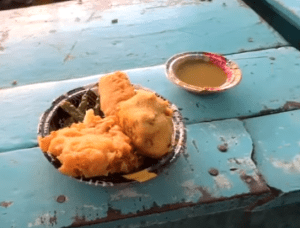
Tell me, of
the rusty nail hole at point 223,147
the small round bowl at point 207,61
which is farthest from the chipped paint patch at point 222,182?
the small round bowl at point 207,61

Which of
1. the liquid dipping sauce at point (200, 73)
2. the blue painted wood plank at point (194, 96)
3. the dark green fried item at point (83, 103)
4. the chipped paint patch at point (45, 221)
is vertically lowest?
the chipped paint patch at point (45, 221)

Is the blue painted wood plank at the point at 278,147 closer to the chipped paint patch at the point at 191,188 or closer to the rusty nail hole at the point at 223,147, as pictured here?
the rusty nail hole at the point at 223,147

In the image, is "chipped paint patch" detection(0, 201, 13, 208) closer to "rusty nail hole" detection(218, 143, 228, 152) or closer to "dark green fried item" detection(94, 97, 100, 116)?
"dark green fried item" detection(94, 97, 100, 116)

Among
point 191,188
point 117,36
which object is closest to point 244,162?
point 191,188

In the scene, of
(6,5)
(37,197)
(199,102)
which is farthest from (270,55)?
(6,5)

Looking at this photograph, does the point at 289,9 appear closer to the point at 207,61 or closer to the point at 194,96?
the point at 207,61

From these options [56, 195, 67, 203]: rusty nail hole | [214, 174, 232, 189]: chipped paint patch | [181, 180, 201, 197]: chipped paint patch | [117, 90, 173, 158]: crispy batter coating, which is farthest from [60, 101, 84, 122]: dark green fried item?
[214, 174, 232, 189]: chipped paint patch

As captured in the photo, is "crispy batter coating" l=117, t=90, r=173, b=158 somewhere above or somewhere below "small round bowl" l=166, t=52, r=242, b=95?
above

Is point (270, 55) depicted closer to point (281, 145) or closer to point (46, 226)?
point (281, 145)
